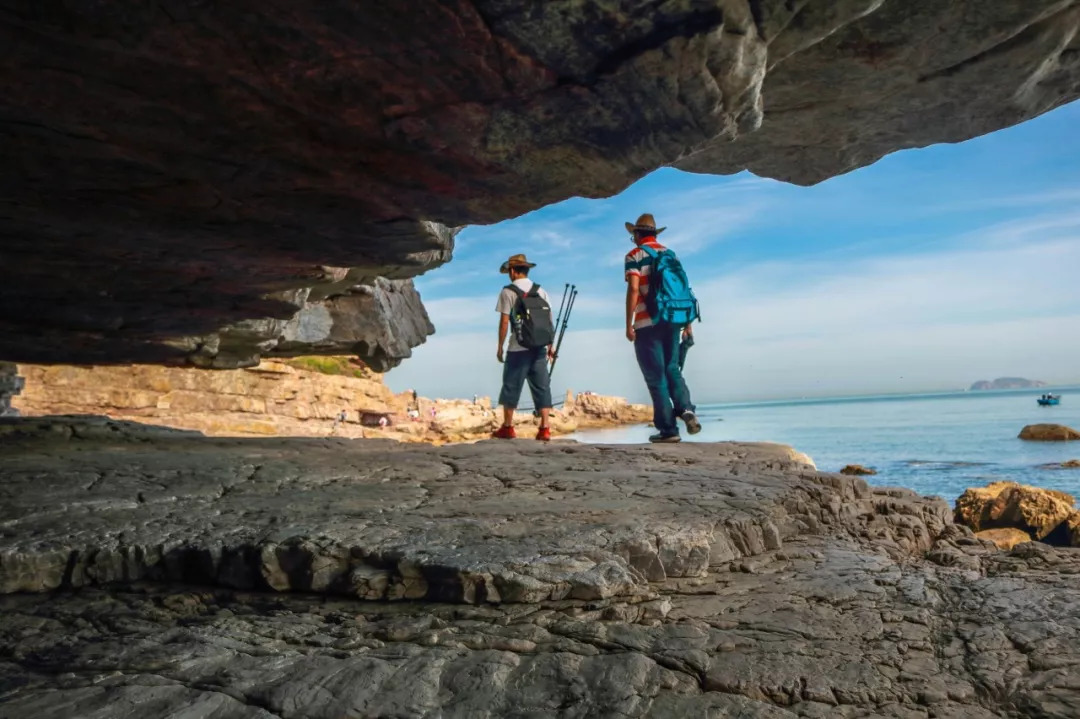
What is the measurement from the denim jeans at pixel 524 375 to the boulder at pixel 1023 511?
20.2 ft

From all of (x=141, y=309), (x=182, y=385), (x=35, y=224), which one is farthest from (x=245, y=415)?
(x=35, y=224)

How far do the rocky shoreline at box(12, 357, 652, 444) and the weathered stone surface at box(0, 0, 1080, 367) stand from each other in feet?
49.0

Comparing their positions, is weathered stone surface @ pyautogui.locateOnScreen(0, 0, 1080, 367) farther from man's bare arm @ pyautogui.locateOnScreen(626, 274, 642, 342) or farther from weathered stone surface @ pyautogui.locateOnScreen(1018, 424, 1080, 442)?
weathered stone surface @ pyautogui.locateOnScreen(1018, 424, 1080, 442)

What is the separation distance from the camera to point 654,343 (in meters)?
8.44

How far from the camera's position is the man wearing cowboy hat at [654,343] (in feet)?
27.2

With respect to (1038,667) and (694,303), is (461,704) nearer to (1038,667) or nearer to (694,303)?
(1038,667)

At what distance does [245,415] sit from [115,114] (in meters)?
22.7

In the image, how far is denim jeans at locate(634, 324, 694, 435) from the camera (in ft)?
27.6

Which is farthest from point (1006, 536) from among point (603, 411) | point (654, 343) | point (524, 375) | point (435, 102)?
point (603, 411)

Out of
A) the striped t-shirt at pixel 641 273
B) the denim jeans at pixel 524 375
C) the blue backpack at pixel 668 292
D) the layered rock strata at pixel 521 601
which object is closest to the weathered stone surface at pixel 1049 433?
the blue backpack at pixel 668 292

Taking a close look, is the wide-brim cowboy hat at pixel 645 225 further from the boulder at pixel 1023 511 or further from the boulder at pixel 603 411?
the boulder at pixel 603 411

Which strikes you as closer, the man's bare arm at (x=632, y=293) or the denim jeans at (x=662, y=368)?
the man's bare arm at (x=632, y=293)

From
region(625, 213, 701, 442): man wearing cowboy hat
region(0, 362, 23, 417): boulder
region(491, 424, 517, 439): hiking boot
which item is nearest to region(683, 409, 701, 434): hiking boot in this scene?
region(625, 213, 701, 442): man wearing cowboy hat

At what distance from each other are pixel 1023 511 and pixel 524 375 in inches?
271
